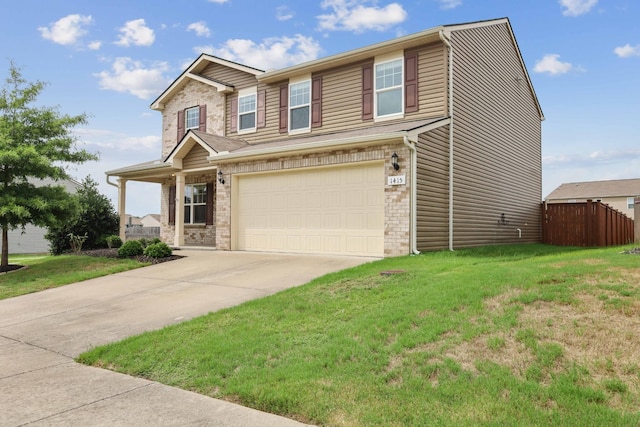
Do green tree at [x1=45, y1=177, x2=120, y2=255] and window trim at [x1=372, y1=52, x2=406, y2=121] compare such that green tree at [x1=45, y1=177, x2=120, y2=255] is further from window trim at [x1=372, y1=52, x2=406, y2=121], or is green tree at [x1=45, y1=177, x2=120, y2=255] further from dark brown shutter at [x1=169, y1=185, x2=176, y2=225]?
window trim at [x1=372, y1=52, x2=406, y2=121]

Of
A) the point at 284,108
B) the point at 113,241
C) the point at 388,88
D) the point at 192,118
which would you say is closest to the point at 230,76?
the point at 192,118

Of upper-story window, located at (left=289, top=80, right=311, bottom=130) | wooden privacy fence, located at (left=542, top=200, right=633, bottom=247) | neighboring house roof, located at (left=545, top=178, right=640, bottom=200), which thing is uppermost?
upper-story window, located at (left=289, top=80, right=311, bottom=130)

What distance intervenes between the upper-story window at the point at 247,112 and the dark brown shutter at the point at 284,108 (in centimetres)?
147

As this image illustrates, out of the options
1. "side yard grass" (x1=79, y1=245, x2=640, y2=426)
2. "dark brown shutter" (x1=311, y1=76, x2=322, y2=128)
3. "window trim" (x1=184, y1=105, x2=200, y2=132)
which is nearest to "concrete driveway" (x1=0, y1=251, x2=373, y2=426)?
"side yard grass" (x1=79, y1=245, x2=640, y2=426)

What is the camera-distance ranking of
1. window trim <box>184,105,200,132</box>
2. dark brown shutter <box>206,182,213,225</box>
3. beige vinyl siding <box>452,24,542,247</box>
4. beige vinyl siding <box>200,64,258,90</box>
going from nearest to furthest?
beige vinyl siding <box>452,24,542,247</box>, beige vinyl siding <box>200,64,258,90</box>, dark brown shutter <box>206,182,213,225</box>, window trim <box>184,105,200,132</box>

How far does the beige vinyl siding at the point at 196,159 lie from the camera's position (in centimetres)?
1658

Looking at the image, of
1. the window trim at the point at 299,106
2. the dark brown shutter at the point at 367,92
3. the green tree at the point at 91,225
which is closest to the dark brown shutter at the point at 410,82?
the dark brown shutter at the point at 367,92

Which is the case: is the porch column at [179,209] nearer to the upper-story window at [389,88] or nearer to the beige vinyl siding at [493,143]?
the upper-story window at [389,88]

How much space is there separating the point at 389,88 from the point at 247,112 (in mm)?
6166

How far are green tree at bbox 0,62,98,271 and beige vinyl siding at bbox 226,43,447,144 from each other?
19.6ft

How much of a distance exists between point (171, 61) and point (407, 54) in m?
11.0

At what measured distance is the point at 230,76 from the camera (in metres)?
18.8

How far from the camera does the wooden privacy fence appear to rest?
17922mm

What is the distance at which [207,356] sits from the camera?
5281 mm
